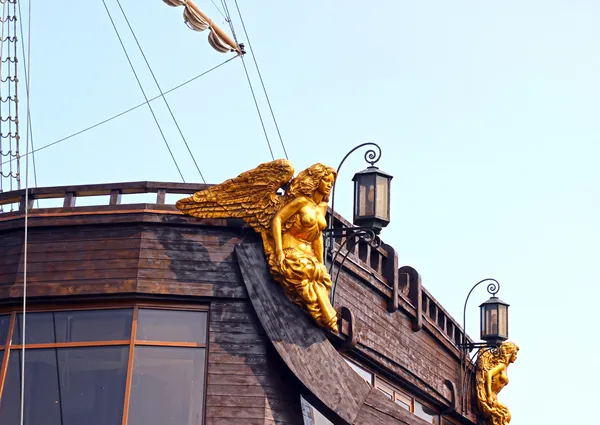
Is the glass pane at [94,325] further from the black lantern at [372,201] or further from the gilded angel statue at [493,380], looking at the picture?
the gilded angel statue at [493,380]

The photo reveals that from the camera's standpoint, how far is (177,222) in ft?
49.8

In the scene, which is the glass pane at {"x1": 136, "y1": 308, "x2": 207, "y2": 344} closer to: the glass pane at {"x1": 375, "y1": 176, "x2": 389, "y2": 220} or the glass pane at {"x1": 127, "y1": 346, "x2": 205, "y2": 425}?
the glass pane at {"x1": 127, "y1": 346, "x2": 205, "y2": 425}

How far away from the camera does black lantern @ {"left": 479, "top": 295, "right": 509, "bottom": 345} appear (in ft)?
72.5

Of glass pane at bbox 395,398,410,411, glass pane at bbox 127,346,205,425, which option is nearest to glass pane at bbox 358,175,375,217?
glass pane at bbox 127,346,205,425

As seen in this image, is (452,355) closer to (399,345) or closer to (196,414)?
(399,345)

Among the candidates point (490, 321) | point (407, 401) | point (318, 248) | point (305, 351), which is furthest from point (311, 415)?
point (490, 321)

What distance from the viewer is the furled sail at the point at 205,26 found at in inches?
773

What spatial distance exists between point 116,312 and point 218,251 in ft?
4.87

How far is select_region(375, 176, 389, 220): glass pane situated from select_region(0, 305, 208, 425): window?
2.62 m

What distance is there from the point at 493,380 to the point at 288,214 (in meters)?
9.10

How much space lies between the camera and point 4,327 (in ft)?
50.4

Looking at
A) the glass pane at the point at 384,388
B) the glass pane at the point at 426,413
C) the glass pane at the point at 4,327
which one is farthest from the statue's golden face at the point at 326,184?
the glass pane at the point at 426,413

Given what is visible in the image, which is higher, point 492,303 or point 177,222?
point 492,303

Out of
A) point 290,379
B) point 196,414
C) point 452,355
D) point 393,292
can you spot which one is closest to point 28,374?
point 196,414
